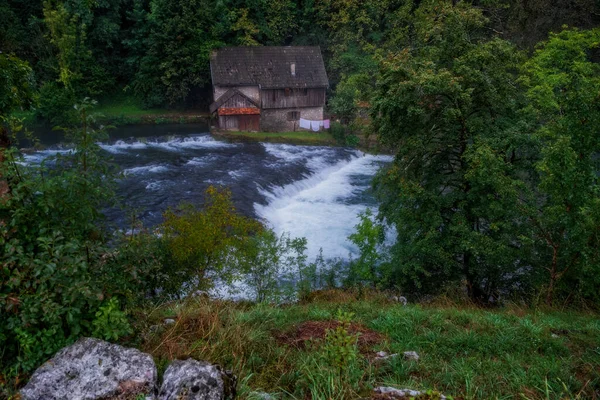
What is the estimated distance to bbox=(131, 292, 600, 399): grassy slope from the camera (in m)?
4.61

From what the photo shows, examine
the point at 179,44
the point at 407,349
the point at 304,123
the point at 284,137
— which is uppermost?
the point at 179,44

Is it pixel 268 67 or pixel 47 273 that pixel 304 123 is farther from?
pixel 47 273

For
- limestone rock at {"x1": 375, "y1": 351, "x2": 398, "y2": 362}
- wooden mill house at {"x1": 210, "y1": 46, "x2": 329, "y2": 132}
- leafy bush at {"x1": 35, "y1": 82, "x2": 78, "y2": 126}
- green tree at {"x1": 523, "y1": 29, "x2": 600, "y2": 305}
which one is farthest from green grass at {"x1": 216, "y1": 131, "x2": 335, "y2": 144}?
limestone rock at {"x1": 375, "y1": 351, "x2": 398, "y2": 362}

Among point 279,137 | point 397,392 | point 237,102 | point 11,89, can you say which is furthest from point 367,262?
point 237,102

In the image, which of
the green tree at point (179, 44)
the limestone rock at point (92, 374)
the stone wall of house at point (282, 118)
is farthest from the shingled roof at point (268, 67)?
the limestone rock at point (92, 374)

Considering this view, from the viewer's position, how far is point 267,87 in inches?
1383

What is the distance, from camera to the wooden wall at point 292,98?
3572 centimetres

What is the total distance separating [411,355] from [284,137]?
1162 inches

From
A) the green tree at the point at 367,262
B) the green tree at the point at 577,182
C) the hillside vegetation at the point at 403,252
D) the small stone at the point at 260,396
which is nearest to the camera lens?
the small stone at the point at 260,396

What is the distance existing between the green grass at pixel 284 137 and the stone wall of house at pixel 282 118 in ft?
4.93

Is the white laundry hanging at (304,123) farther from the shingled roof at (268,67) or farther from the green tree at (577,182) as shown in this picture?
the green tree at (577,182)

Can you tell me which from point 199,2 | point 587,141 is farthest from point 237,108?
point 587,141

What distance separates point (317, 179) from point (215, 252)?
15.0 m

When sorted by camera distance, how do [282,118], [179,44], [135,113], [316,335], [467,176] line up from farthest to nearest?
[135,113]
[282,118]
[179,44]
[467,176]
[316,335]
